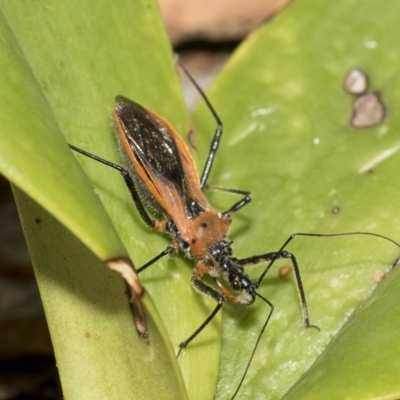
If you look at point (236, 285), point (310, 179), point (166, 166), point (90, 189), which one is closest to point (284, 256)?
point (236, 285)

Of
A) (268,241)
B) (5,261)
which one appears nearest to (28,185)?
(268,241)

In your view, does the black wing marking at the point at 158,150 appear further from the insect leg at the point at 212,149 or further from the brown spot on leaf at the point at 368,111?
the brown spot on leaf at the point at 368,111

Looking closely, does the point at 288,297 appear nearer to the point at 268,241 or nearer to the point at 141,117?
the point at 268,241

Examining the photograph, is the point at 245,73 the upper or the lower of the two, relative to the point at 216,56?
upper

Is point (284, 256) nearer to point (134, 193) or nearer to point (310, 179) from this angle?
point (310, 179)

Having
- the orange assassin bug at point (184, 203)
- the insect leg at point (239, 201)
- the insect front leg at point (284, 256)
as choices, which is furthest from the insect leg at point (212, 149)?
the insect front leg at point (284, 256)

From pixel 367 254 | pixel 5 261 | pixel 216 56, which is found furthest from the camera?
pixel 216 56

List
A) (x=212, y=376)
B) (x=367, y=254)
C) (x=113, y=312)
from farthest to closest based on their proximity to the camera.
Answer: (x=367, y=254), (x=212, y=376), (x=113, y=312)
